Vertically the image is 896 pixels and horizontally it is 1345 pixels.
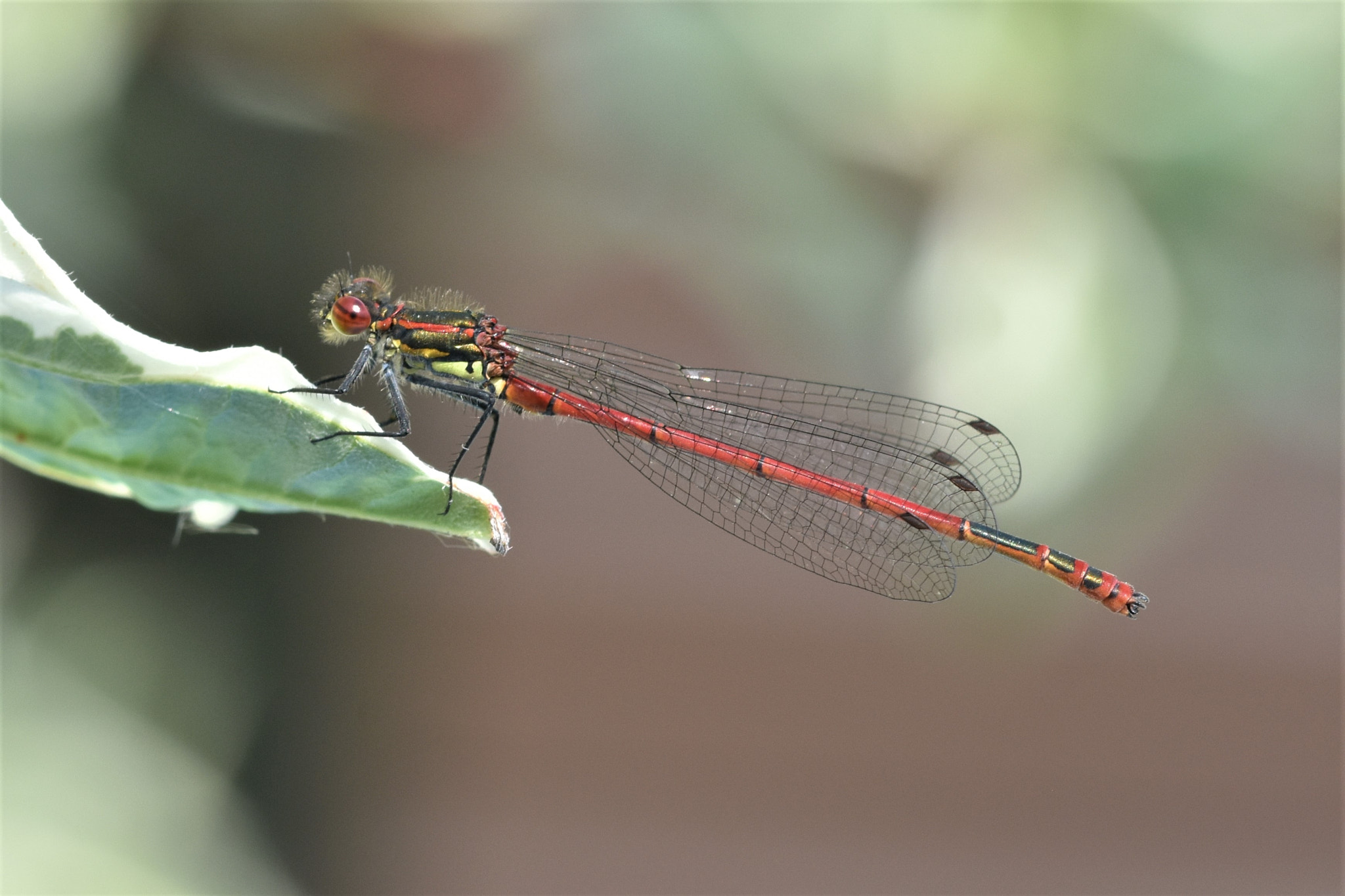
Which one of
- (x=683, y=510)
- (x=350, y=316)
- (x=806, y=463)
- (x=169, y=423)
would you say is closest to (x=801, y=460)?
(x=806, y=463)

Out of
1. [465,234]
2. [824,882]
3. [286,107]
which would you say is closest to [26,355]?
[286,107]

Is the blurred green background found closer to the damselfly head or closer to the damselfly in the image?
the damselfly

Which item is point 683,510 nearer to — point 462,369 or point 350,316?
point 462,369

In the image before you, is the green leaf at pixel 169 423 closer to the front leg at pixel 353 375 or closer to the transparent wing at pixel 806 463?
the front leg at pixel 353 375

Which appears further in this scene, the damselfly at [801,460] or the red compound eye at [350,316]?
the damselfly at [801,460]

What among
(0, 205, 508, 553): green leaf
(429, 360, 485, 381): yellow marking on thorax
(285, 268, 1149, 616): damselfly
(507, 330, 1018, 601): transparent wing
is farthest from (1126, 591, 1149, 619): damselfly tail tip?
(0, 205, 508, 553): green leaf

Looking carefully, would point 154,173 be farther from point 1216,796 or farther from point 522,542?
point 1216,796

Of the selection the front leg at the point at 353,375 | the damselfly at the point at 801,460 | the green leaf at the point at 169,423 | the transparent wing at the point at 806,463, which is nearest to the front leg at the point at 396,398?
the front leg at the point at 353,375
